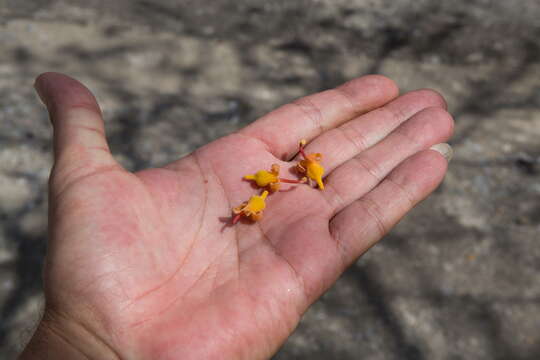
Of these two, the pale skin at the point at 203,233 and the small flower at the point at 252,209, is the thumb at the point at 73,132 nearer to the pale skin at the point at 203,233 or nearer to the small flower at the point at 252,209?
the pale skin at the point at 203,233

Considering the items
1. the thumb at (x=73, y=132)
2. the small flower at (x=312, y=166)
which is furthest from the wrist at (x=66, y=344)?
the small flower at (x=312, y=166)

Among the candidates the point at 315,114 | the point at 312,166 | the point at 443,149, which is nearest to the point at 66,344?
the point at 312,166

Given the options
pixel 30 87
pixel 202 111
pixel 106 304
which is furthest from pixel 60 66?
pixel 106 304

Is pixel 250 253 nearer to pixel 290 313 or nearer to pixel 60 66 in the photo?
pixel 290 313

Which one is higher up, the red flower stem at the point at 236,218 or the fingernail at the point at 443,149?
the fingernail at the point at 443,149

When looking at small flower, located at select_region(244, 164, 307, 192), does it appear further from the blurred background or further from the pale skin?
the blurred background
